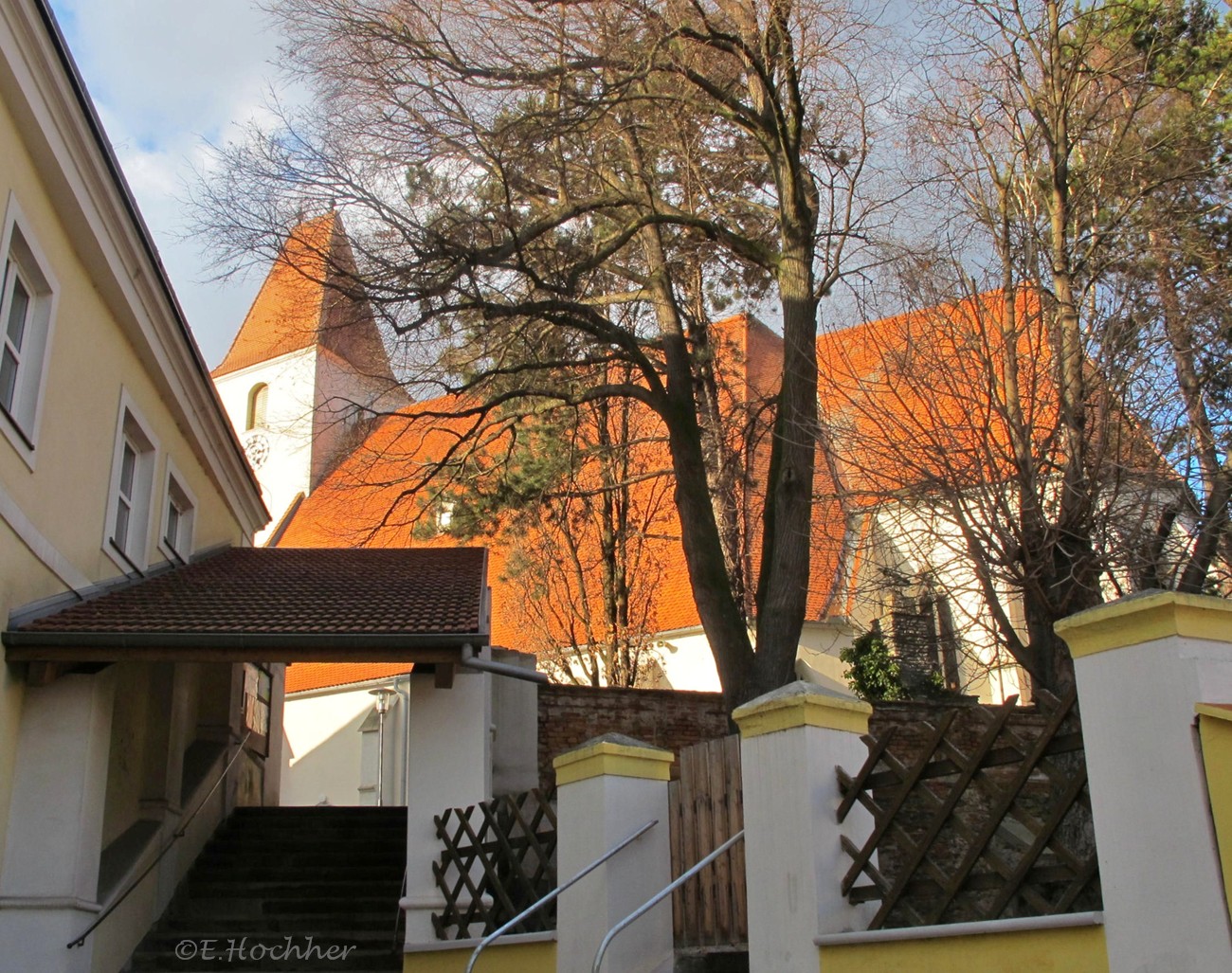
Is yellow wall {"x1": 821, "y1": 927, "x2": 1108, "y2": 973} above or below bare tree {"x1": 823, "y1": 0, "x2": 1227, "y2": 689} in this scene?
below

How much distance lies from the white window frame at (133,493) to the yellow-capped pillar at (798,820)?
816cm

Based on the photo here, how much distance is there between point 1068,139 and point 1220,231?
2.24m

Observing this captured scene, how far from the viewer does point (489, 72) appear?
12.9m

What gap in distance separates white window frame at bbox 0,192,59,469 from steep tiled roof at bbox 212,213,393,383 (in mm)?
2393

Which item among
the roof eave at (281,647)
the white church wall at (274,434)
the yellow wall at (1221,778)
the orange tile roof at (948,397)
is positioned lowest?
the yellow wall at (1221,778)

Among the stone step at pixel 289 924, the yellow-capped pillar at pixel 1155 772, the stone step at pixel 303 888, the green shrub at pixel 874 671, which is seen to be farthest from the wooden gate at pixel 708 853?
the green shrub at pixel 874 671

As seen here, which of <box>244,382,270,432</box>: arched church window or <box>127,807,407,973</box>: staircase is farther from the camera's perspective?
<box>244,382,270,432</box>: arched church window

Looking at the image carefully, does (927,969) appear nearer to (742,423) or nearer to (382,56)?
(382,56)

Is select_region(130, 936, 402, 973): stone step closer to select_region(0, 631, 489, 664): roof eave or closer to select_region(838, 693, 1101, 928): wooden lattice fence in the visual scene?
select_region(0, 631, 489, 664): roof eave

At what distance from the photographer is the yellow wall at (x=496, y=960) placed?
27.1 ft

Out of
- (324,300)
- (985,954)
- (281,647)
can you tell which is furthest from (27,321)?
(985,954)

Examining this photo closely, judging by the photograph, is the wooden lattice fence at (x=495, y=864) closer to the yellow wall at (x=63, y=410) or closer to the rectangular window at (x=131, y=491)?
the yellow wall at (x=63, y=410)

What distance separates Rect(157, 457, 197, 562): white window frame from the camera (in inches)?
571

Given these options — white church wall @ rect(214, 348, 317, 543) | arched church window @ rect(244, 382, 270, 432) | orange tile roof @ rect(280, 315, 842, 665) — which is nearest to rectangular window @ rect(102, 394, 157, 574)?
orange tile roof @ rect(280, 315, 842, 665)
